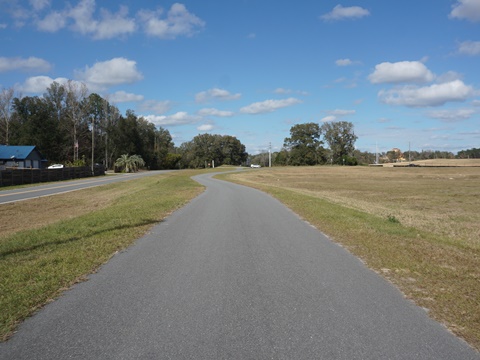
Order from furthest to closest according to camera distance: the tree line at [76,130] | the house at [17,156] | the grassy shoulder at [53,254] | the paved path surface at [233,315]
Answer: the tree line at [76,130]
the house at [17,156]
the grassy shoulder at [53,254]
the paved path surface at [233,315]

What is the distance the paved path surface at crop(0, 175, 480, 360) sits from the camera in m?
3.84

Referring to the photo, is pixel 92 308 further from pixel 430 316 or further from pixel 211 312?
pixel 430 316

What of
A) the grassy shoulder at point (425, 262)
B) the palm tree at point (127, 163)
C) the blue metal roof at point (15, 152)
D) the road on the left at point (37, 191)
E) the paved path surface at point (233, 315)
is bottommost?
the road on the left at point (37, 191)

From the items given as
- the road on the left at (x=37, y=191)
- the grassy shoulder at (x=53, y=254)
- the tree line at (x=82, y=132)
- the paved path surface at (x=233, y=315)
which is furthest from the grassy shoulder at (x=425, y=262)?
the tree line at (x=82, y=132)

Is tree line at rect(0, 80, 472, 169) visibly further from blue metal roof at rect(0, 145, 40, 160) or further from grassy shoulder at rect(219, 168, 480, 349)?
grassy shoulder at rect(219, 168, 480, 349)

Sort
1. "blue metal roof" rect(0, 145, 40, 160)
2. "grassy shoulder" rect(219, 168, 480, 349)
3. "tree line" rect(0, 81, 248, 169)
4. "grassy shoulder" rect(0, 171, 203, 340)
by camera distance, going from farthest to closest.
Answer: "tree line" rect(0, 81, 248, 169)
"blue metal roof" rect(0, 145, 40, 160)
"grassy shoulder" rect(0, 171, 203, 340)
"grassy shoulder" rect(219, 168, 480, 349)

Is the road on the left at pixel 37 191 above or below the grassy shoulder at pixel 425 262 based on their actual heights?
below

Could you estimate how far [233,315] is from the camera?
470 centimetres

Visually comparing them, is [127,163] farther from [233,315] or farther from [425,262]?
[233,315]

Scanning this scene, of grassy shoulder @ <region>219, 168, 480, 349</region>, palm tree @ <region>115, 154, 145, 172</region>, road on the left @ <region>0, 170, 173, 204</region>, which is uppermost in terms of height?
palm tree @ <region>115, 154, 145, 172</region>

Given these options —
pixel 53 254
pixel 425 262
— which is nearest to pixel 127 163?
pixel 53 254

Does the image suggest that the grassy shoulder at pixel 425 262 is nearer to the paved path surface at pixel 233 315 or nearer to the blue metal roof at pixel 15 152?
the paved path surface at pixel 233 315

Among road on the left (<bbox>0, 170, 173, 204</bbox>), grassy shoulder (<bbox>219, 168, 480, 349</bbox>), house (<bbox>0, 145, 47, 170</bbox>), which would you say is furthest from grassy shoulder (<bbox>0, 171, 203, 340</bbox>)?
house (<bbox>0, 145, 47, 170</bbox>)

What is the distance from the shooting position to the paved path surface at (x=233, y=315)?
3838mm
